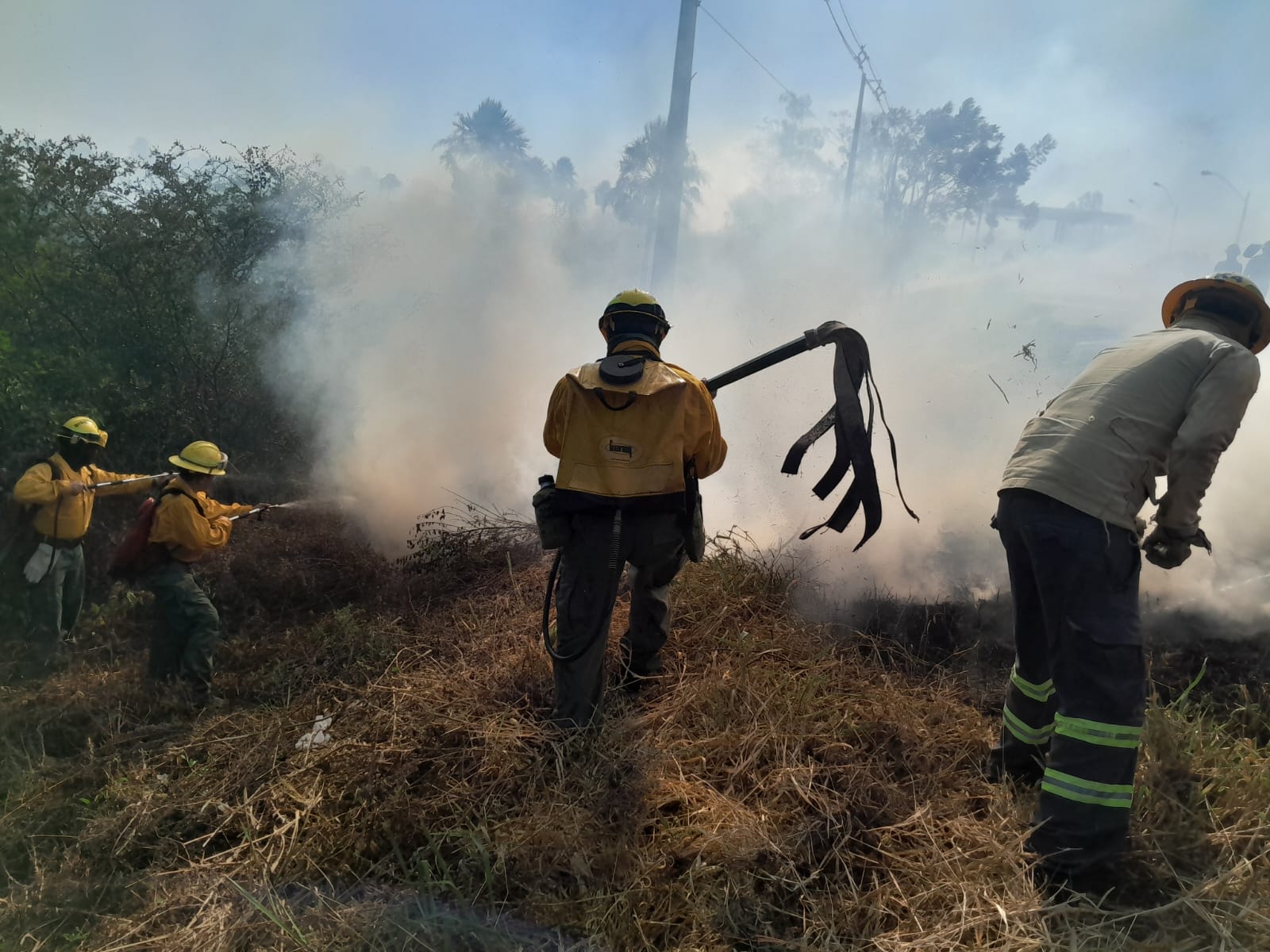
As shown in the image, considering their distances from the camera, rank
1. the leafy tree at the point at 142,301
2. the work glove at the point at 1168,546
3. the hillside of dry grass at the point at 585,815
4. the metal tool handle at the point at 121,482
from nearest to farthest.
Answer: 1. the hillside of dry grass at the point at 585,815
2. the work glove at the point at 1168,546
3. the metal tool handle at the point at 121,482
4. the leafy tree at the point at 142,301

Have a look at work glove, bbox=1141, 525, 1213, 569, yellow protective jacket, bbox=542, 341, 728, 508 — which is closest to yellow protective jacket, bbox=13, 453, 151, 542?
yellow protective jacket, bbox=542, 341, 728, 508

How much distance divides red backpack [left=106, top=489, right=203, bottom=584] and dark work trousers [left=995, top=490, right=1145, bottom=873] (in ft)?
15.9

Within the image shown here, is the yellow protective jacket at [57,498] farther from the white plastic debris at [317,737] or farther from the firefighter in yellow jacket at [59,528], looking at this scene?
the white plastic debris at [317,737]

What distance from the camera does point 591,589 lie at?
3.38m

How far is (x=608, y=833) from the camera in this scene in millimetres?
2795

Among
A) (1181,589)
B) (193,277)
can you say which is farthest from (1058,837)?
(193,277)

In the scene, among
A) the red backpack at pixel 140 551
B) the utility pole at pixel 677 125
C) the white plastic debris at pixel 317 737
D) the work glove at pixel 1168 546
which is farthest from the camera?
the utility pole at pixel 677 125

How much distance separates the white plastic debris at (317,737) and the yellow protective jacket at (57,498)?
11.3 feet

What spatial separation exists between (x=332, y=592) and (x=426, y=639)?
70.1 inches

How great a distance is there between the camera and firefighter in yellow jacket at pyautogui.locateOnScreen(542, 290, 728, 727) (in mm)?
3283

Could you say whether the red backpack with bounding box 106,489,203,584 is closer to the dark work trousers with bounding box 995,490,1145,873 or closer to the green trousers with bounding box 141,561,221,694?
the green trousers with bounding box 141,561,221,694

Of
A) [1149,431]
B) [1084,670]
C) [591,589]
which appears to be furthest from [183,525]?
[1149,431]

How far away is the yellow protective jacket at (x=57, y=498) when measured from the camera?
5.35 m

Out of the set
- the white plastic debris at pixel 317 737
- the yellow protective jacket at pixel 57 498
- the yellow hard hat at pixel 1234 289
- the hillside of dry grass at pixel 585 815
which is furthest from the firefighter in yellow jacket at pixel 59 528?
the yellow hard hat at pixel 1234 289
